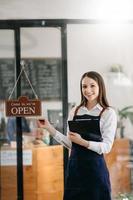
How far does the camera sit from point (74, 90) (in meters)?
0.70

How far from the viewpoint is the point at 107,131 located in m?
0.69

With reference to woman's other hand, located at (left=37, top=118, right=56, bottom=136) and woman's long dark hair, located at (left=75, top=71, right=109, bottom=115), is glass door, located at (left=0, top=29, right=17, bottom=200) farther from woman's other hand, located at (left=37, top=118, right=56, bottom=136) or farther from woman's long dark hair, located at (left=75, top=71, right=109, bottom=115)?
woman's long dark hair, located at (left=75, top=71, right=109, bottom=115)

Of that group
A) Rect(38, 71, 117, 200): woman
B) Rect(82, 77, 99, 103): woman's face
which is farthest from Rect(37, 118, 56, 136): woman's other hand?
Rect(82, 77, 99, 103): woman's face

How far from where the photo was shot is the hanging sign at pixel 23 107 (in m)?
0.70

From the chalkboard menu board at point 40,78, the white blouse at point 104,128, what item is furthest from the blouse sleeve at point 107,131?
the chalkboard menu board at point 40,78

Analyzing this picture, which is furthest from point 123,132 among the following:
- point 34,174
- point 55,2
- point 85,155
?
point 55,2

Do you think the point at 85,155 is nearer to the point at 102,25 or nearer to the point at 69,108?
the point at 69,108

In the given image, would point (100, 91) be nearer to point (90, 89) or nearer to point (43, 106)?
point (90, 89)

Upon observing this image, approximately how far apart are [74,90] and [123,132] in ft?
0.50

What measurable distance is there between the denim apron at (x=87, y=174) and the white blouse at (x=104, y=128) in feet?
0.03

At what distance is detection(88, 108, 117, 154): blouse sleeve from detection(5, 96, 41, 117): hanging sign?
0.15 metres

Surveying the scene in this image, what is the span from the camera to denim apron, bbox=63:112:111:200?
0.69 m

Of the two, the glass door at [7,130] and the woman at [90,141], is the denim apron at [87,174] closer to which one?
the woman at [90,141]

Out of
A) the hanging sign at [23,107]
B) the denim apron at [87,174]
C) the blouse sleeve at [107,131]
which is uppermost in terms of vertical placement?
the hanging sign at [23,107]
